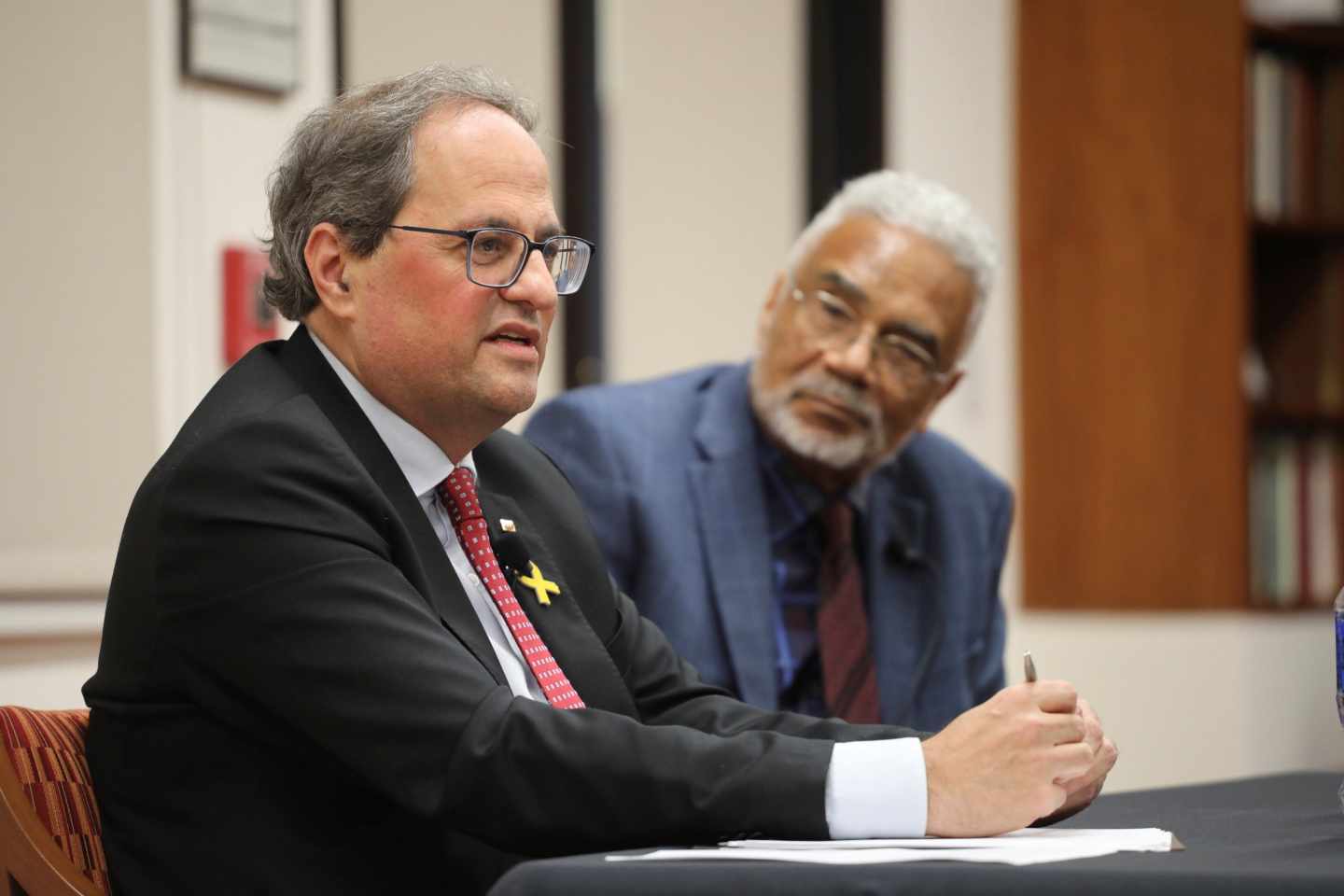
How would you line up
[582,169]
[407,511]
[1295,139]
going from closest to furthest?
1. [407,511]
2. [582,169]
3. [1295,139]

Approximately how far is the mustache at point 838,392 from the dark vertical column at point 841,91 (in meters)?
2.06

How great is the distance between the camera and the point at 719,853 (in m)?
1.25

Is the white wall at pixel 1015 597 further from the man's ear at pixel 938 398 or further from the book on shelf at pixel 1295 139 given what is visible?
the man's ear at pixel 938 398

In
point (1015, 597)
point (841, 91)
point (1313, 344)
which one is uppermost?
point (841, 91)

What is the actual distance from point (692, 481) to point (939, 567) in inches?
17.0

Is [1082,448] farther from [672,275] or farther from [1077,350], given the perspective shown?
[672,275]

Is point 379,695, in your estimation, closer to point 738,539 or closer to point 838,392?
point 738,539

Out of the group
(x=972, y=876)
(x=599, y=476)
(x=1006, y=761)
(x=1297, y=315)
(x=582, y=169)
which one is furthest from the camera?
(x=1297, y=315)

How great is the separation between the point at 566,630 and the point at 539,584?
2.2 inches

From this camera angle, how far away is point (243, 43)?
308 cm

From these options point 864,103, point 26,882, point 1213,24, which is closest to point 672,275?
point 864,103

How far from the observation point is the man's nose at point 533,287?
67.8 inches

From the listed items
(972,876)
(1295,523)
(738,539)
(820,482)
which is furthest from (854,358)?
(1295,523)

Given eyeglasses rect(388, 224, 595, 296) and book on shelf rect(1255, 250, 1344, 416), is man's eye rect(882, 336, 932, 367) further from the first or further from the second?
book on shelf rect(1255, 250, 1344, 416)
